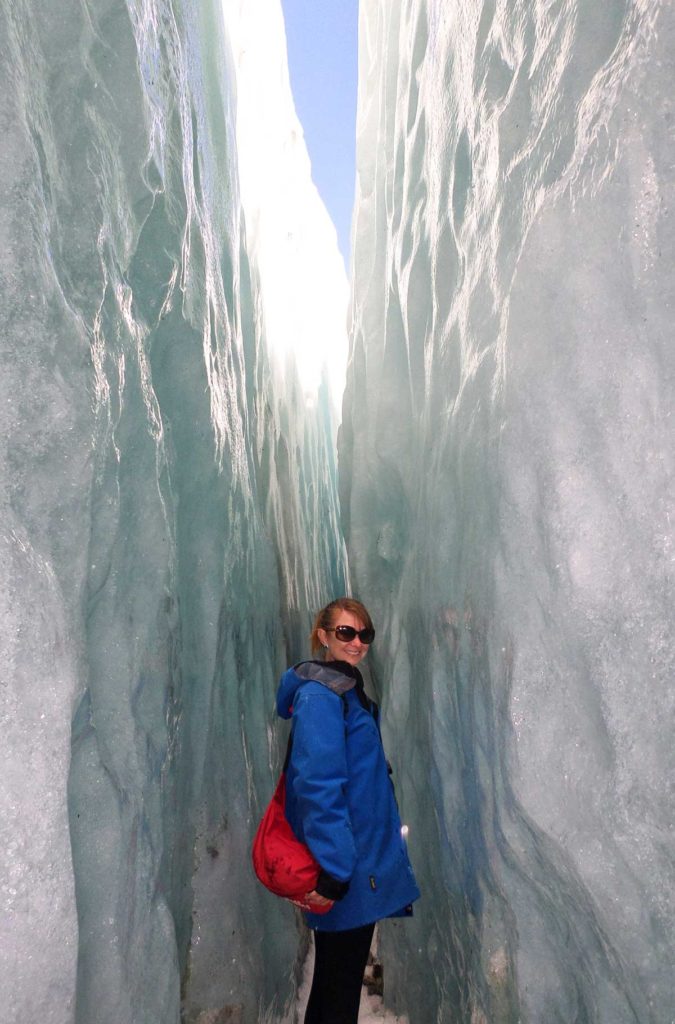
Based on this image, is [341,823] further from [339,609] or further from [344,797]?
[339,609]

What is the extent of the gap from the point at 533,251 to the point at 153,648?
1424 millimetres

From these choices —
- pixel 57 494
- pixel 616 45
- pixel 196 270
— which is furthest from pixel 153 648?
pixel 616 45

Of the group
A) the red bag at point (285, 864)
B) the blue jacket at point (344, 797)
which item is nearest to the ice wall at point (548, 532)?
the blue jacket at point (344, 797)

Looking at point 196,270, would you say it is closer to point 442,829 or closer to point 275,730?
point 275,730

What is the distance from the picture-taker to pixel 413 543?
11.1 ft

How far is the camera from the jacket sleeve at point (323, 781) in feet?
5.60

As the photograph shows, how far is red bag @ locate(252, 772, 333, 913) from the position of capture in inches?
67.7

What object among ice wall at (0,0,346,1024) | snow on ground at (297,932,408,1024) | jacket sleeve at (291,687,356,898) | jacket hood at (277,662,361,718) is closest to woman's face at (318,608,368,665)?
jacket hood at (277,662,361,718)

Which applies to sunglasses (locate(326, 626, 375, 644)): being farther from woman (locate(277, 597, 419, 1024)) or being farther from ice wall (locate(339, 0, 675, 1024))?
ice wall (locate(339, 0, 675, 1024))

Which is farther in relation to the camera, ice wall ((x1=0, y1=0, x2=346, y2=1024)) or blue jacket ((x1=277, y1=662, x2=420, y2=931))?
blue jacket ((x1=277, y1=662, x2=420, y2=931))

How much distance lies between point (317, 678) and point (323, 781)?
0.95 feet

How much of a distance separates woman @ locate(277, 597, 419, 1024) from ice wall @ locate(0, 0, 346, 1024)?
37cm

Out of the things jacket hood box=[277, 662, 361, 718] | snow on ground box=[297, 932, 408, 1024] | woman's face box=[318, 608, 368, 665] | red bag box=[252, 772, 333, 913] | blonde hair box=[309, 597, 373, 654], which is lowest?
snow on ground box=[297, 932, 408, 1024]

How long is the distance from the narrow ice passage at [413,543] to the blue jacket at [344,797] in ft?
1.04
